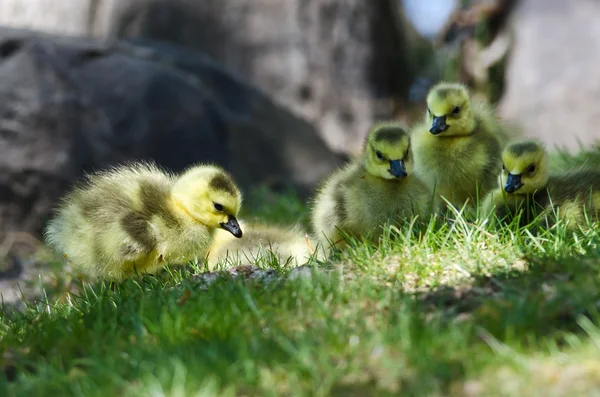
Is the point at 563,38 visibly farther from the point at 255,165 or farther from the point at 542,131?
the point at 255,165

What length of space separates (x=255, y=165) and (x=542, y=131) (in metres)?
4.04

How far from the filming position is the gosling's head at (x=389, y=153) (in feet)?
14.3

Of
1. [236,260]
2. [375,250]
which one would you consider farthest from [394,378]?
[236,260]

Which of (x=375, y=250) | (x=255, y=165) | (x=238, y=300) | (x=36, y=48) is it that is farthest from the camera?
(x=255, y=165)

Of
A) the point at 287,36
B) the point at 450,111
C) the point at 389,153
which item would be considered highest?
the point at 287,36

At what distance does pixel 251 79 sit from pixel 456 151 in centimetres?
632

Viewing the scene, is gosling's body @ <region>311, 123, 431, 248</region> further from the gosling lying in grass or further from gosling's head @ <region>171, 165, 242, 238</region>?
gosling's head @ <region>171, 165, 242, 238</region>

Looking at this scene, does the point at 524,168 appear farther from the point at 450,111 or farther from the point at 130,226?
the point at 130,226

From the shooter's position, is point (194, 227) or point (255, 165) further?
point (255, 165)

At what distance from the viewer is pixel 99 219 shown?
187 inches

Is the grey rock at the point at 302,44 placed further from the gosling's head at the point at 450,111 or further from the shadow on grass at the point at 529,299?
the shadow on grass at the point at 529,299

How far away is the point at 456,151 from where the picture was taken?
198 inches

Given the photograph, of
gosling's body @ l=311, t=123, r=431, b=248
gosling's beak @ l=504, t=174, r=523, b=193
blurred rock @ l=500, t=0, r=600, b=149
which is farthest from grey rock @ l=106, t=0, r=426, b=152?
gosling's beak @ l=504, t=174, r=523, b=193

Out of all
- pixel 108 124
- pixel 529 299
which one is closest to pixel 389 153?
pixel 529 299
